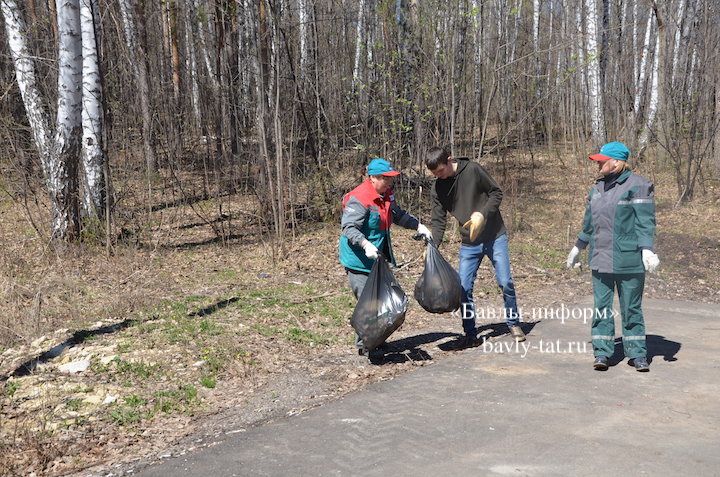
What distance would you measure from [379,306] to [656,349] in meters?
2.68

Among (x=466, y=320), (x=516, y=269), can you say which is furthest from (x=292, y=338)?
(x=516, y=269)

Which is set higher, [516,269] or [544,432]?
[544,432]

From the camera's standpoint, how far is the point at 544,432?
15.4 ft

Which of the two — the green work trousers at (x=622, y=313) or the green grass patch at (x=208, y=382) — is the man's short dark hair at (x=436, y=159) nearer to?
the green work trousers at (x=622, y=313)

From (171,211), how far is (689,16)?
17.3 metres

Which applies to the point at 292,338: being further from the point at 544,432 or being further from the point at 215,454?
the point at 544,432

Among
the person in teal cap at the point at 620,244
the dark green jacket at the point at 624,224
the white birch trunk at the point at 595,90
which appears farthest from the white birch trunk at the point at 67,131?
the white birch trunk at the point at 595,90

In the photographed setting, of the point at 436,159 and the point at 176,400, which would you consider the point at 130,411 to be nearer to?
the point at 176,400

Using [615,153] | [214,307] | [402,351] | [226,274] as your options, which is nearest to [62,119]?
[226,274]

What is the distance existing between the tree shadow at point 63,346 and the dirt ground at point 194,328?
0.02m

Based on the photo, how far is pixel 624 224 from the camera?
18.5 ft

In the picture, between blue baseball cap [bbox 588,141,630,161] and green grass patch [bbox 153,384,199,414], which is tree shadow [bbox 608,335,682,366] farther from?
green grass patch [bbox 153,384,199,414]

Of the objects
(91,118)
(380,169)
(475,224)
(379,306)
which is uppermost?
(91,118)

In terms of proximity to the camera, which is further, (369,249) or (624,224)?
(369,249)
